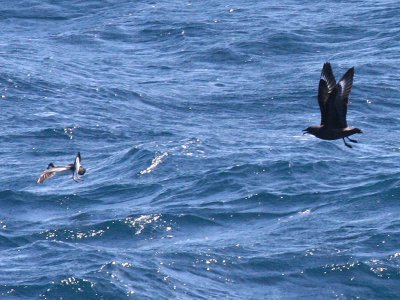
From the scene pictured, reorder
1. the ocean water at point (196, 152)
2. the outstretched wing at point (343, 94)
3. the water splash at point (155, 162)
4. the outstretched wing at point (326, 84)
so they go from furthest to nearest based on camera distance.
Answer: the water splash at point (155, 162), the ocean water at point (196, 152), the outstretched wing at point (326, 84), the outstretched wing at point (343, 94)

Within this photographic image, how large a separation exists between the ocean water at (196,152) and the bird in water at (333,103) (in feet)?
13.0

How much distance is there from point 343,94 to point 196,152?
1077cm

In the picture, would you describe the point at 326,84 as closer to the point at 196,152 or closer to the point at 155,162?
the point at 155,162

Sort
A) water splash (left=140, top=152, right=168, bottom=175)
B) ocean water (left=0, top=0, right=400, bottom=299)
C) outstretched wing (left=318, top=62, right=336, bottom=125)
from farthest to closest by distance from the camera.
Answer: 1. water splash (left=140, top=152, right=168, bottom=175)
2. ocean water (left=0, top=0, right=400, bottom=299)
3. outstretched wing (left=318, top=62, right=336, bottom=125)

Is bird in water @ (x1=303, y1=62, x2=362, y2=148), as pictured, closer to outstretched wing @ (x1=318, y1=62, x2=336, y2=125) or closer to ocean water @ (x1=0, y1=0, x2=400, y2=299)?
outstretched wing @ (x1=318, y1=62, x2=336, y2=125)

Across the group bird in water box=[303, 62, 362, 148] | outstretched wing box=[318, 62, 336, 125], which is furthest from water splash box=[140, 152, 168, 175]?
outstretched wing box=[318, 62, 336, 125]

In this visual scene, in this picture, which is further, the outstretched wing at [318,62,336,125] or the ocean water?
the ocean water

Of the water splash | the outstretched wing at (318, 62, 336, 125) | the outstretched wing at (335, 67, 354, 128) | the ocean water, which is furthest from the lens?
the water splash

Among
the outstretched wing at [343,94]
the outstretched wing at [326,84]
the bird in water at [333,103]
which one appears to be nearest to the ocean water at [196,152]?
the bird in water at [333,103]

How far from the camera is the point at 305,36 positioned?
37.8m

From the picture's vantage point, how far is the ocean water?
2198cm

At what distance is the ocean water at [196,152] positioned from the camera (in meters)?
22.0

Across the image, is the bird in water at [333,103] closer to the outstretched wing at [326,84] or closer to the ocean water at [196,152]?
the outstretched wing at [326,84]

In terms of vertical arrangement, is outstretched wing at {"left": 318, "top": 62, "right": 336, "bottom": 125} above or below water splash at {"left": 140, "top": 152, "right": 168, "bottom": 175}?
above
